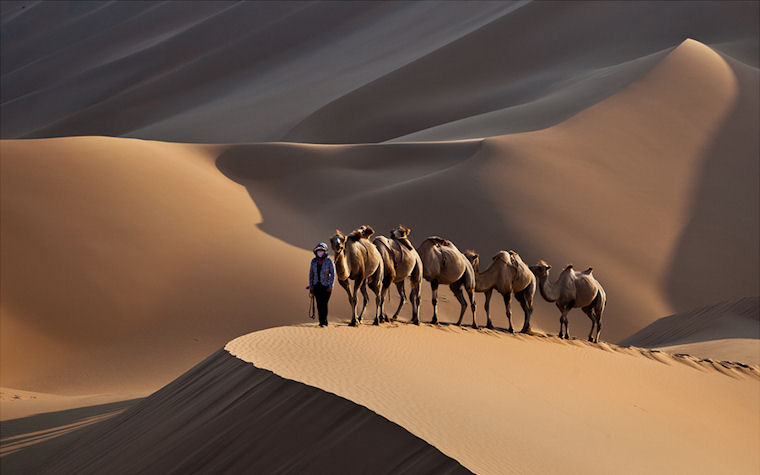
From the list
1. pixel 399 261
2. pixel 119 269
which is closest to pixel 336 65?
pixel 119 269

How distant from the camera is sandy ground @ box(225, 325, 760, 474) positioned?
7316mm

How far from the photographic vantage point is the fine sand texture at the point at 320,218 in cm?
2005

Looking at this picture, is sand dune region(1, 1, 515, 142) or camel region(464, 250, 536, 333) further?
sand dune region(1, 1, 515, 142)

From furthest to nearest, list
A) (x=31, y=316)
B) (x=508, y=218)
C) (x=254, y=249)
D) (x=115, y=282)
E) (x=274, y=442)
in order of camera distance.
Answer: (x=508, y=218), (x=254, y=249), (x=115, y=282), (x=31, y=316), (x=274, y=442)

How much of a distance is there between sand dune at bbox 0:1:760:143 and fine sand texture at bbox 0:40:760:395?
15.2ft

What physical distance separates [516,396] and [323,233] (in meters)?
17.4

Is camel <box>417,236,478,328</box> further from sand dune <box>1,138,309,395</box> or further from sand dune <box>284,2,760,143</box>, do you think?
sand dune <box>284,2,760,143</box>

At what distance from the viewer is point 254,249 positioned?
23.7m

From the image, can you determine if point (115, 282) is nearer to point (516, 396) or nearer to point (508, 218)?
point (508, 218)

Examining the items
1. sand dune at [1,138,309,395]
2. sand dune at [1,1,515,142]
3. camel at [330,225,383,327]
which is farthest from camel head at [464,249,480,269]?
sand dune at [1,1,515,142]

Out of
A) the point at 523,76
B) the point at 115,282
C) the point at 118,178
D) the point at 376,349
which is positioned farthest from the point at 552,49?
the point at 376,349

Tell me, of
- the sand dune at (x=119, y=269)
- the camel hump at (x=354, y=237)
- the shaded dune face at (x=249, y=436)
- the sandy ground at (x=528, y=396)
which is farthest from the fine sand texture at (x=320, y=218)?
the sandy ground at (x=528, y=396)

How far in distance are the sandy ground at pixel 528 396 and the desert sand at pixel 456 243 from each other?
6 centimetres

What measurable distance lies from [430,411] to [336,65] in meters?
63.9
